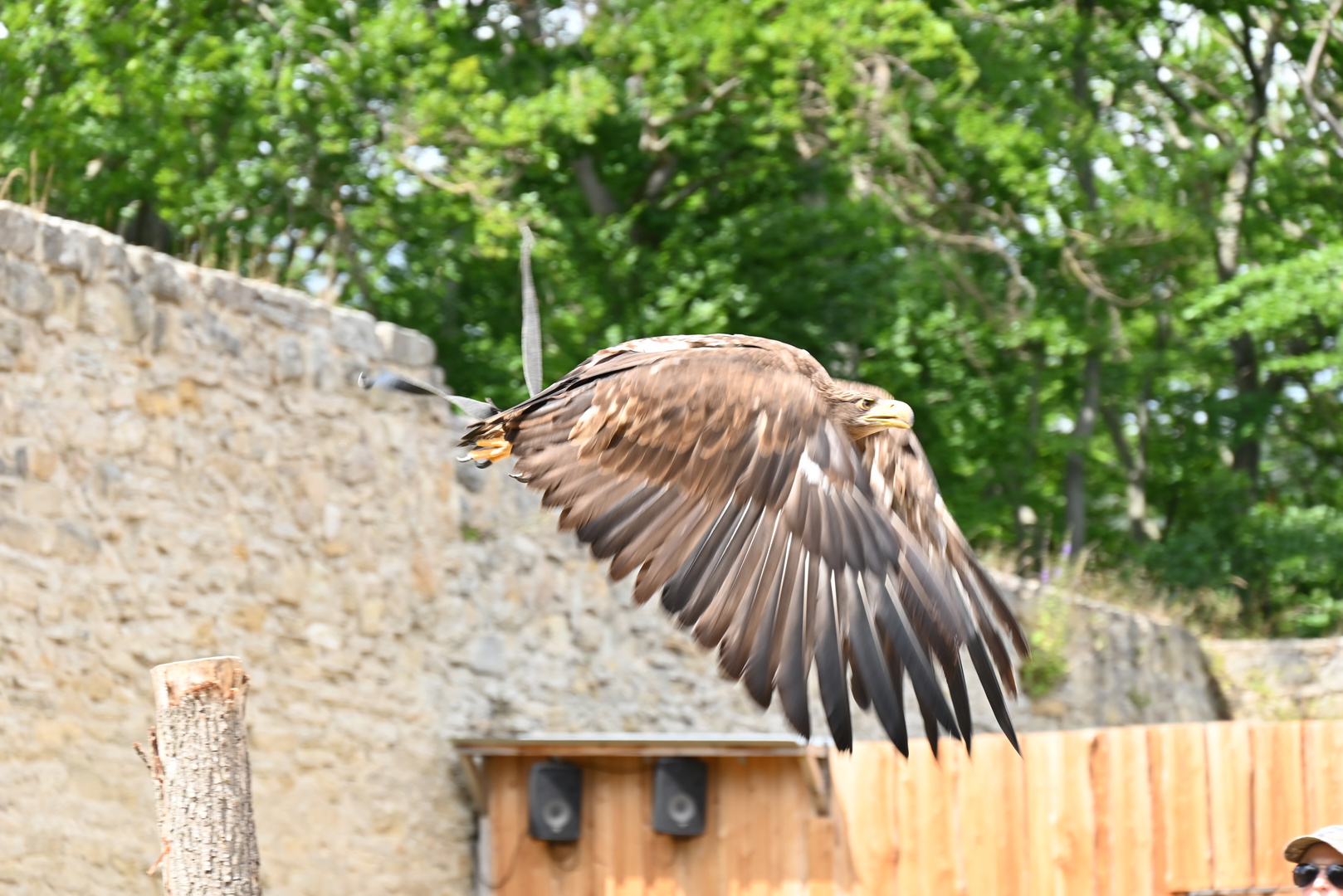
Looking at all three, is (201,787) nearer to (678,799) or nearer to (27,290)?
(27,290)

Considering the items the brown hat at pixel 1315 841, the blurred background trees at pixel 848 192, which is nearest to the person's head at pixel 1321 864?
the brown hat at pixel 1315 841

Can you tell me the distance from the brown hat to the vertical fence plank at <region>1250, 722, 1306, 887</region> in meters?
2.27

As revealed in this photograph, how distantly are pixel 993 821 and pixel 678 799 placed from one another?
4.28ft

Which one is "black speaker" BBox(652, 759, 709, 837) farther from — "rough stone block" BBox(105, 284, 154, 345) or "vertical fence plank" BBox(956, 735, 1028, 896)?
"rough stone block" BBox(105, 284, 154, 345)

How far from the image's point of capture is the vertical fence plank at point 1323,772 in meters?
5.68

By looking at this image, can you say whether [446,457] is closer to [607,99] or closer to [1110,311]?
[607,99]

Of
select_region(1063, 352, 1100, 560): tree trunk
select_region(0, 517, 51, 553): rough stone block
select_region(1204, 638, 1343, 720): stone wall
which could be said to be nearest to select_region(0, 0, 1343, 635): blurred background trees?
select_region(1063, 352, 1100, 560): tree trunk

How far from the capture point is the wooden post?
10.3 feet

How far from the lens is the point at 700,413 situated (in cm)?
309

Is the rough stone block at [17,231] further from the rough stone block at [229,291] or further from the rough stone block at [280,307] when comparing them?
the rough stone block at [280,307]

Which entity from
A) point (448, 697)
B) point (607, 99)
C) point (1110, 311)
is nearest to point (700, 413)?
point (448, 697)

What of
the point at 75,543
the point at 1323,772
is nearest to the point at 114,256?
the point at 75,543

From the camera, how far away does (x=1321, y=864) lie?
3387 mm

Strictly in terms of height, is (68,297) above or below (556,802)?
above
